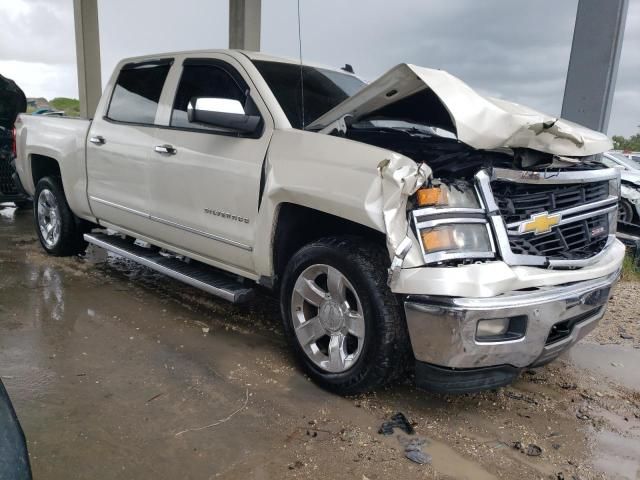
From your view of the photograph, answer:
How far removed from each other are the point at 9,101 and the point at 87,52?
293 inches

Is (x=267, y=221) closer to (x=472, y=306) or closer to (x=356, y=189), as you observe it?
(x=356, y=189)

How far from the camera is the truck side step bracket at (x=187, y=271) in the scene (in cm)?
354

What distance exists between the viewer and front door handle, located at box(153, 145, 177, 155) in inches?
152

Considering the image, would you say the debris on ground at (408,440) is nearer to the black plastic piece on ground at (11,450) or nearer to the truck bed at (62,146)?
the black plastic piece on ground at (11,450)

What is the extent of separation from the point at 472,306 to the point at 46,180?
479cm

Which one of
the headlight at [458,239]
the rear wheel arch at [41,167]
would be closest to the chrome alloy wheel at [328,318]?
the headlight at [458,239]

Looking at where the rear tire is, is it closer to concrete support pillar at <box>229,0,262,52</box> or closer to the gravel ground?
the gravel ground

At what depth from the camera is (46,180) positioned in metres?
5.55

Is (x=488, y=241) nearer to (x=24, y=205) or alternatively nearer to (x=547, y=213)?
(x=547, y=213)

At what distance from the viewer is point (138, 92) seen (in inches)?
177

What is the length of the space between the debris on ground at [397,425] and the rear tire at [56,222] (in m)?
4.02

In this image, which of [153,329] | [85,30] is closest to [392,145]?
[153,329]

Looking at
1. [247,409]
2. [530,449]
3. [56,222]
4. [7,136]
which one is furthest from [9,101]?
[530,449]

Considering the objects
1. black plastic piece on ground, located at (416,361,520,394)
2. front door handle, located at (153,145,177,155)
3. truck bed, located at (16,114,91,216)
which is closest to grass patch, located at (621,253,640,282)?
black plastic piece on ground, located at (416,361,520,394)
